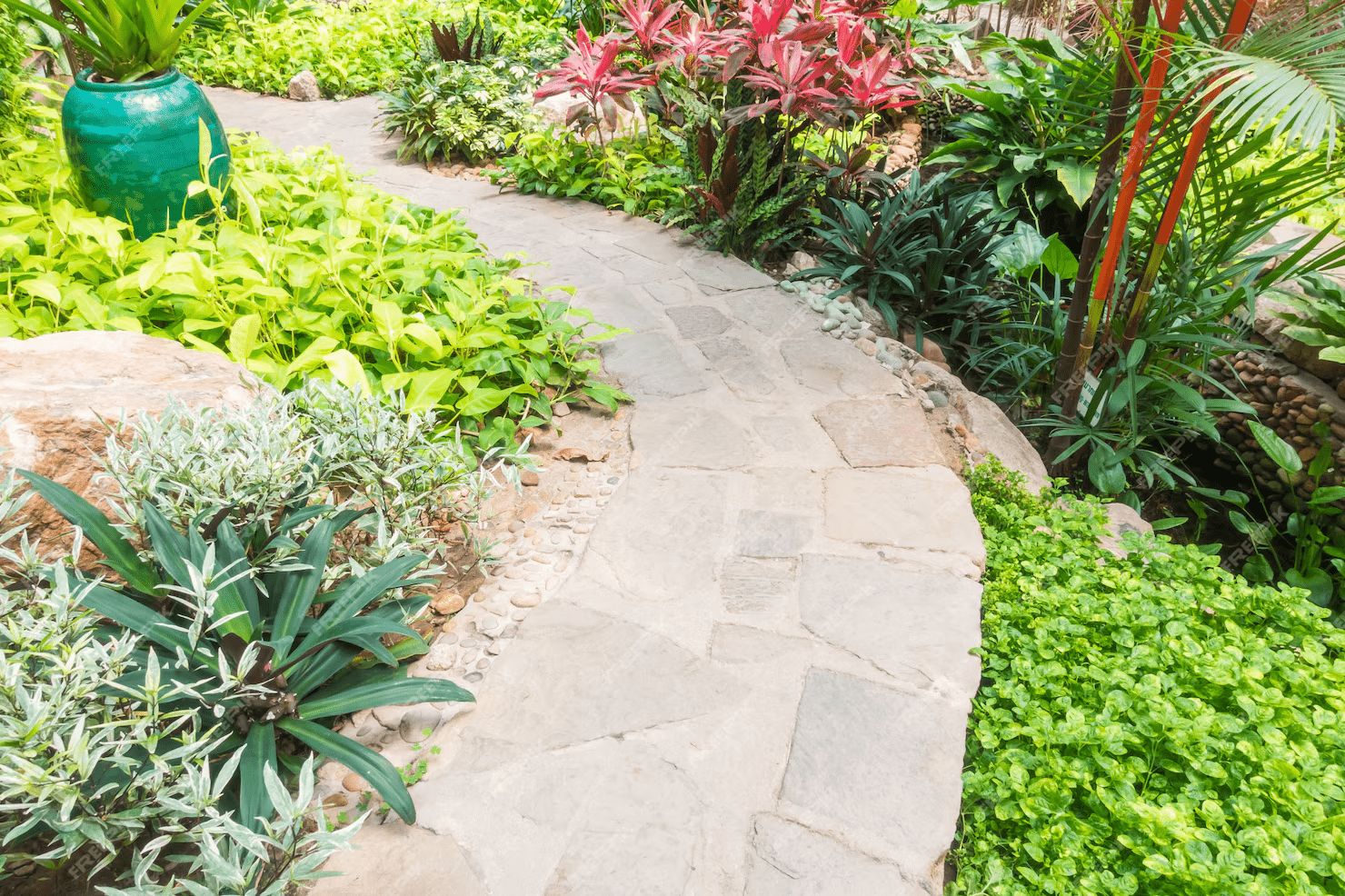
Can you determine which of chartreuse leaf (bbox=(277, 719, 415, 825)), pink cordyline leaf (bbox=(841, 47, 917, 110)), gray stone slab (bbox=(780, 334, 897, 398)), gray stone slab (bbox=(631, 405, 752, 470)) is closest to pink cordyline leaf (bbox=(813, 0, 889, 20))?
pink cordyline leaf (bbox=(841, 47, 917, 110))

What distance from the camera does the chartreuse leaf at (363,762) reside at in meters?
1.45

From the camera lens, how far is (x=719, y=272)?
12.3 feet

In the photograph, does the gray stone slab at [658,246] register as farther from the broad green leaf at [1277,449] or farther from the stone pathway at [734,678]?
the broad green leaf at [1277,449]

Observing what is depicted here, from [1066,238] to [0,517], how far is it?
15.7ft

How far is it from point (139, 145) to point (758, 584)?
272cm

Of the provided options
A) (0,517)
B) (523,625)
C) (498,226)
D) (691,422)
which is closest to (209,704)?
(0,517)

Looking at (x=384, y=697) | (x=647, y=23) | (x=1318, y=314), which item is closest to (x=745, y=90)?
(x=647, y=23)

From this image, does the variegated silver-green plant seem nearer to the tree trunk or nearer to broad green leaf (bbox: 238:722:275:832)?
broad green leaf (bbox: 238:722:275:832)

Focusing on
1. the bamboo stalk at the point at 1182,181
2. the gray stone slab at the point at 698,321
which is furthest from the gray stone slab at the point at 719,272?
the bamboo stalk at the point at 1182,181

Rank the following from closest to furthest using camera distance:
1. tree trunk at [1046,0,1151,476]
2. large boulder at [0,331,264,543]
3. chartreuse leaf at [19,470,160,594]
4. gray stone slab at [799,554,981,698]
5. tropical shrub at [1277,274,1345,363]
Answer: chartreuse leaf at [19,470,160,594] < large boulder at [0,331,264,543] < gray stone slab at [799,554,981,698] < tree trunk at [1046,0,1151,476] < tropical shrub at [1277,274,1345,363]

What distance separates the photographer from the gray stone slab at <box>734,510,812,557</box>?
2.19 metres

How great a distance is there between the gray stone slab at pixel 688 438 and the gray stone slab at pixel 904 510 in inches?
13.2

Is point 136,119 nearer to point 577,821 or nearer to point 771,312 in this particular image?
point 771,312

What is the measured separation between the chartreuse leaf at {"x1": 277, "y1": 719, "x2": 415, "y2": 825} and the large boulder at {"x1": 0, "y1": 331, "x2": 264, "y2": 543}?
28.7 inches
